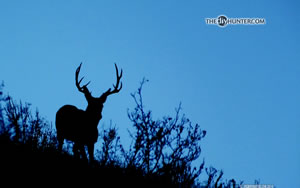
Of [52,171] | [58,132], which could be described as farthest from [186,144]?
[52,171]

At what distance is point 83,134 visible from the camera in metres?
10.7

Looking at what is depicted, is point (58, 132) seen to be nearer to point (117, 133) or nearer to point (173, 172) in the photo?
point (117, 133)

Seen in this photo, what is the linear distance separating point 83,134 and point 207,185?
3.97 metres

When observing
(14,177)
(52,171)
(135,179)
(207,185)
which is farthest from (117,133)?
(14,177)

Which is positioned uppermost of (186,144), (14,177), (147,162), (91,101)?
(91,101)

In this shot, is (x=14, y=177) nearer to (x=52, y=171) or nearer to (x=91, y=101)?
(x=52, y=171)

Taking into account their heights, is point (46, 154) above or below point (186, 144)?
below

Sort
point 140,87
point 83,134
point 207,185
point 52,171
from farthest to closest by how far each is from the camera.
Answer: point 140,87, point 83,134, point 207,185, point 52,171

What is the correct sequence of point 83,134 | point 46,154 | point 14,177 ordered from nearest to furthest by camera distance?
point 14,177
point 46,154
point 83,134

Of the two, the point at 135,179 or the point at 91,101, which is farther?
the point at 91,101

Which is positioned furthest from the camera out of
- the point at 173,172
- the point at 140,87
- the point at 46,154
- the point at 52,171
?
the point at 140,87

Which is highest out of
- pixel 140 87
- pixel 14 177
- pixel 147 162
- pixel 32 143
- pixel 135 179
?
pixel 140 87

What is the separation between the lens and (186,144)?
1077cm

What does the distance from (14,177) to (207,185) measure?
497 cm
